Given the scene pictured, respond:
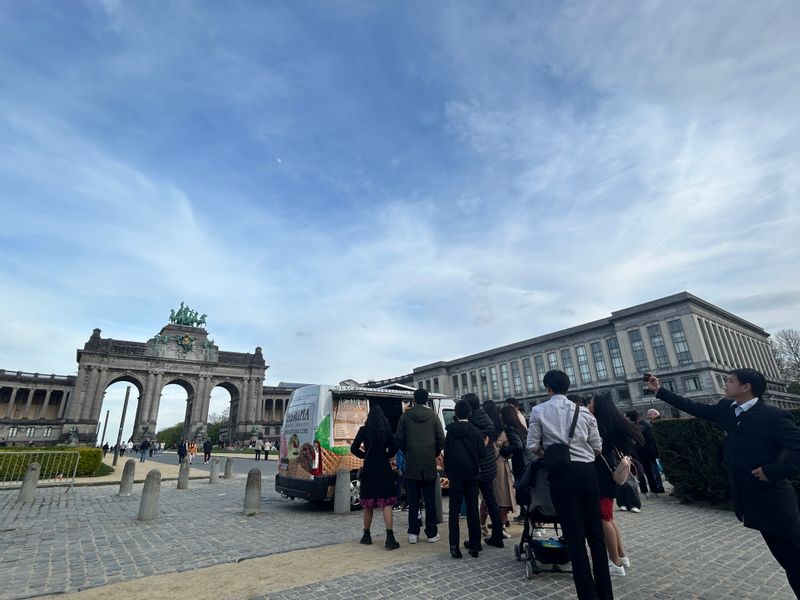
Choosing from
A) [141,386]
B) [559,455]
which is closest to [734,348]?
[559,455]

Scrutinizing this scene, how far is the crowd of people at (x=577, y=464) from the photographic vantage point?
10.7 ft

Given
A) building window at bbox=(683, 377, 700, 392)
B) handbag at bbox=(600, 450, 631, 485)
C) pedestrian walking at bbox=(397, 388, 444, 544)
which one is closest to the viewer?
handbag at bbox=(600, 450, 631, 485)

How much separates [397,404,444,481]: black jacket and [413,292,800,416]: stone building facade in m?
48.5

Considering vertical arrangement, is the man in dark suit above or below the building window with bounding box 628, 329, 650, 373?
below

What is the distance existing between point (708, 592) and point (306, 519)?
22.4 feet

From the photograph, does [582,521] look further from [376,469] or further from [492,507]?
[376,469]

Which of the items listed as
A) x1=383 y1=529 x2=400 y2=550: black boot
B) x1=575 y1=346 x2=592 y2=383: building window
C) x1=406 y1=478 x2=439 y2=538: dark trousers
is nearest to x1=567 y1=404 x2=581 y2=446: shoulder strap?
x1=406 y1=478 x2=439 y2=538: dark trousers

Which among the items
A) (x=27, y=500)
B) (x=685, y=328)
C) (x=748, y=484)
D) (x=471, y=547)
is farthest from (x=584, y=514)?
(x=685, y=328)

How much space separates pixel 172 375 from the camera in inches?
2800

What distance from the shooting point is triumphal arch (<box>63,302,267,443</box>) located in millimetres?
64750

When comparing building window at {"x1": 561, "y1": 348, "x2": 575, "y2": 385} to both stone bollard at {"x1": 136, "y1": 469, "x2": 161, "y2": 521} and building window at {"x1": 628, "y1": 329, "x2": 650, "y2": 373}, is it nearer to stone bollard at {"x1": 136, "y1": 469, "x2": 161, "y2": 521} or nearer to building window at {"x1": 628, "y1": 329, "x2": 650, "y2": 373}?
building window at {"x1": 628, "y1": 329, "x2": 650, "y2": 373}

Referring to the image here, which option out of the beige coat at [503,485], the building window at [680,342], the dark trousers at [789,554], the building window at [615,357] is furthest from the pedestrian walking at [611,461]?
the building window at [615,357]

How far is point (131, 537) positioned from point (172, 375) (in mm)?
74409

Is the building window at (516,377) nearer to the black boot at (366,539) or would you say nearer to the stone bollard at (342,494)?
the stone bollard at (342,494)
